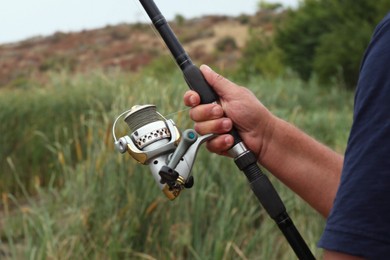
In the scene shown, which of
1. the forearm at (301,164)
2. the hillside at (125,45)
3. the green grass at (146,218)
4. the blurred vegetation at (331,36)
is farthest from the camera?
the hillside at (125,45)

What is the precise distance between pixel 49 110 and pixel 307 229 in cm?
394

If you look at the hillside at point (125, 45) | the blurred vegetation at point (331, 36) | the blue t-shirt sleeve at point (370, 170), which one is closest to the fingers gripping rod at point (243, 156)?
the blue t-shirt sleeve at point (370, 170)

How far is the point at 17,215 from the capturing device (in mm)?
4719

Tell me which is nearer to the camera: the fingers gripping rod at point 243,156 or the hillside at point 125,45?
the fingers gripping rod at point 243,156

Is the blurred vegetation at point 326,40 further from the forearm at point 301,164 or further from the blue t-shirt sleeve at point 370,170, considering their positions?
the blue t-shirt sleeve at point 370,170

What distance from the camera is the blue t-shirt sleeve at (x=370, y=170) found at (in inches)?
47.0

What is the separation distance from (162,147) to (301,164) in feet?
1.53

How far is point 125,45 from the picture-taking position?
4781cm

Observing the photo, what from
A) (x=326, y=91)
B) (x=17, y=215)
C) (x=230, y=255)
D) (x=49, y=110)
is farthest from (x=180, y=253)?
(x=326, y=91)

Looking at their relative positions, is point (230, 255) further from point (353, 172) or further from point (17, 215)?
point (353, 172)

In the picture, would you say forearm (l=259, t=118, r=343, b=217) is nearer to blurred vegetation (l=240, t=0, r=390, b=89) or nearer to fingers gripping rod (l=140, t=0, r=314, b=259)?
fingers gripping rod (l=140, t=0, r=314, b=259)

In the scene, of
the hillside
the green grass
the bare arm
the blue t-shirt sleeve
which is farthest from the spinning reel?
the hillside

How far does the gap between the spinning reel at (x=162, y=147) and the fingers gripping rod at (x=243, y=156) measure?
3.9 inches

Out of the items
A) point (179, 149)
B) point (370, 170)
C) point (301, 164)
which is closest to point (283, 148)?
point (301, 164)
